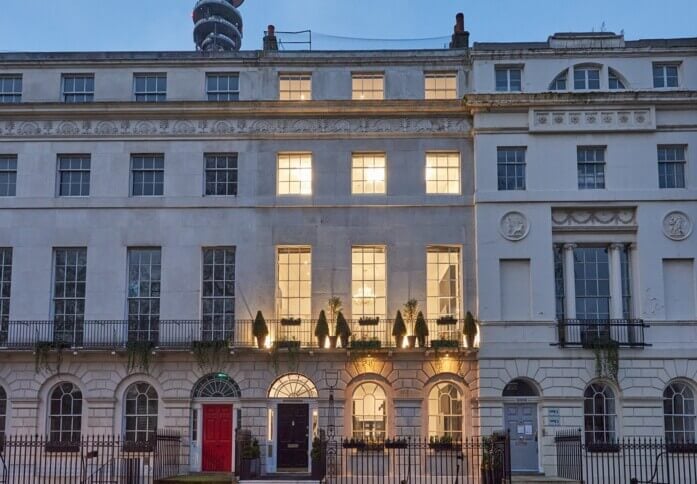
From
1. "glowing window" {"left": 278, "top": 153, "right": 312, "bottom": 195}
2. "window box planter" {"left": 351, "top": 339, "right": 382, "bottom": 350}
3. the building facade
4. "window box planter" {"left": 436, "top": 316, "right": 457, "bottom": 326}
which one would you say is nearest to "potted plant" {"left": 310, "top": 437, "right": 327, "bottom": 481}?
the building facade

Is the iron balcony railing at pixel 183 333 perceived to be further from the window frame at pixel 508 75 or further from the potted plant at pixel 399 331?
the window frame at pixel 508 75

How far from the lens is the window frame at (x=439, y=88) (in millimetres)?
28766

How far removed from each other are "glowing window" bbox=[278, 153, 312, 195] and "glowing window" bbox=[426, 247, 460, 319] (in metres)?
4.70

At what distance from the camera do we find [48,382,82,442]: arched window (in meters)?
26.7

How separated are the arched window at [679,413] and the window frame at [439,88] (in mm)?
11822

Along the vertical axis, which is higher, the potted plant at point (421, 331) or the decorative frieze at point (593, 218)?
the decorative frieze at point (593, 218)

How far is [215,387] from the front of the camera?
88.5 ft

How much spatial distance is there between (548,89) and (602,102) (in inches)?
70.2

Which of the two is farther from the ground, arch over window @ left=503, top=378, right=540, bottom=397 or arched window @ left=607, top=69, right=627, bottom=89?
arched window @ left=607, top=69, right=627, bottom=89

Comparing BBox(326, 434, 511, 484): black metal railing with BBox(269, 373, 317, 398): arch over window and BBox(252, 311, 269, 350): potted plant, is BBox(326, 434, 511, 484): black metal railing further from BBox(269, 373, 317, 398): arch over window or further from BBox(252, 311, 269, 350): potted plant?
BBox(252, 311, 269, 350): potted plant

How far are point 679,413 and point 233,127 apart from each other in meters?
17.0

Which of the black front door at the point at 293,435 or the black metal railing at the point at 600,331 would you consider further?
the black front door at the point at 293,435

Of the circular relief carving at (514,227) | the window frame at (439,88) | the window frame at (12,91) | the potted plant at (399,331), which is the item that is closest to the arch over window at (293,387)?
the potted plant at (399,331)

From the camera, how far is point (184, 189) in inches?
1104
